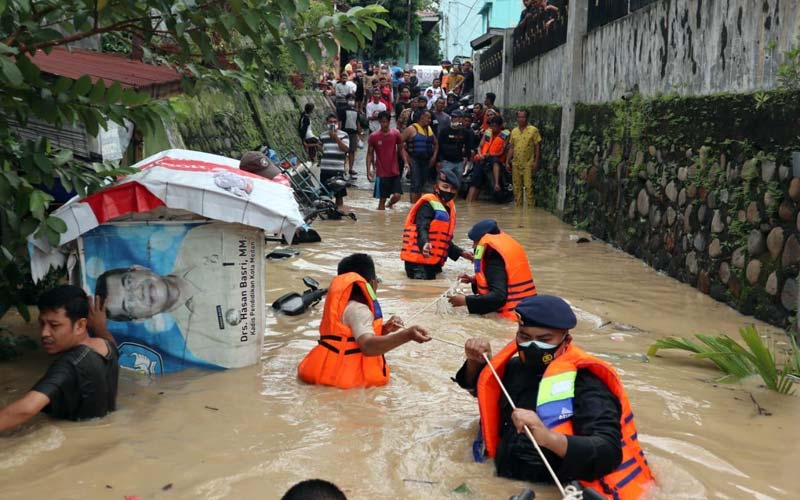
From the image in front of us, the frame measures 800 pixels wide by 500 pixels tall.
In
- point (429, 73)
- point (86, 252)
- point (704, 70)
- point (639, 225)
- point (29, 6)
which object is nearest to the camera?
point (29, 6)

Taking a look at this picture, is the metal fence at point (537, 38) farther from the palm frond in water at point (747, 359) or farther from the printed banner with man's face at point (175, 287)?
the printed banner with man's face at point (175, 287)

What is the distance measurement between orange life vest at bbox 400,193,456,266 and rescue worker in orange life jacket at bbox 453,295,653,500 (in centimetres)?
495

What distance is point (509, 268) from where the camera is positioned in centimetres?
725

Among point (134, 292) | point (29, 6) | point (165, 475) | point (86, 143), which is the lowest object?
point (165, 475)

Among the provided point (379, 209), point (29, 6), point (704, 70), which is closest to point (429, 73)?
point (379, 209)

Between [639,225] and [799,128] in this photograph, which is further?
[639,225]

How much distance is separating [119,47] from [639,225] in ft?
24.7

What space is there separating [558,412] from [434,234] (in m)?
5.55

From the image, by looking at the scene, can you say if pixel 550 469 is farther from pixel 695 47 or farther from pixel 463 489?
pixel 695 47

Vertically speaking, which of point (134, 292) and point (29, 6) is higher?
point (29, 6)

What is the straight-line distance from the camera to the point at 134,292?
552 cm

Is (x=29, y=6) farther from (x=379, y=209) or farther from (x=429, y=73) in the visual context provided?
(x=429, y=73)

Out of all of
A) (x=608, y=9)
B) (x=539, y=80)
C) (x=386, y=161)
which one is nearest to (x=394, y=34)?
(x=539, y=80)

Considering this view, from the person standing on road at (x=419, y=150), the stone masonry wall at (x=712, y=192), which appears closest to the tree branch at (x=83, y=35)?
the stone masonry wall at (x=712, y=192)
